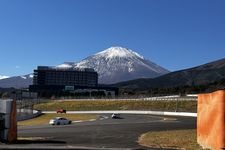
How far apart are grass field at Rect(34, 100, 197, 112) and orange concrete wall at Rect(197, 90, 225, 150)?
70765 millimetres

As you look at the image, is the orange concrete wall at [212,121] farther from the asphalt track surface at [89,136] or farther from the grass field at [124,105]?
the grass field at [124,105]

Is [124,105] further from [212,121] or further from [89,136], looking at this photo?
[212,121]

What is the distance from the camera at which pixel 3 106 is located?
34.4 metres

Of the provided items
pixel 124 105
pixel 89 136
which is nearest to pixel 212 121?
pixel 89 136

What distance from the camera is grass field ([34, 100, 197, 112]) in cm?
10829

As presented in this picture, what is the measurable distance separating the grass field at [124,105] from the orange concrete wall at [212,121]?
2786 inches

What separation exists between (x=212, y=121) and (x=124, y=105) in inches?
4012

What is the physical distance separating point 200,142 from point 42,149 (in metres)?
8.97

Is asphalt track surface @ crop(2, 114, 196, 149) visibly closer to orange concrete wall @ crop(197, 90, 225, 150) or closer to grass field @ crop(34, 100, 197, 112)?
orange concrete wall @ crop(197, 90, 225, 150)

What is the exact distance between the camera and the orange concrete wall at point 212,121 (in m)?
24.6

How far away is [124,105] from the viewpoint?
127875mm

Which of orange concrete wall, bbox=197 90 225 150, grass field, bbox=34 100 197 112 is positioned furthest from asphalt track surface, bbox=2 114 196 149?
grass field, bbox=34 100 197 112

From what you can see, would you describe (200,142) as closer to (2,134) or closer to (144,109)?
(2,134)

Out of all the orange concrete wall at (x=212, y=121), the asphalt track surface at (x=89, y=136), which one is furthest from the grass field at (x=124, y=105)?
the orange concrete wall at (x=212, y=121)
